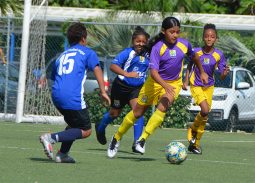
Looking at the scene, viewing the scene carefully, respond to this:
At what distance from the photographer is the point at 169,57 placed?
1334 centimetres

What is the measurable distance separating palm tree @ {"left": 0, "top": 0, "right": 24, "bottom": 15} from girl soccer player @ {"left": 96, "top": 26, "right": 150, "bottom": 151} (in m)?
9.95

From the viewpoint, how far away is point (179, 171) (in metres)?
11.5

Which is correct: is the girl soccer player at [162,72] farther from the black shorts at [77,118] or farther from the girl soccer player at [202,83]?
the girl soccer player at [202,83]

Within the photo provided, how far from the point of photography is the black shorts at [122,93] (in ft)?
49.3

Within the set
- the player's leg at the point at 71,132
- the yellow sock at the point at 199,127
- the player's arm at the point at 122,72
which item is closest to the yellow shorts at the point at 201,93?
the yellow sock at the point at 199,127

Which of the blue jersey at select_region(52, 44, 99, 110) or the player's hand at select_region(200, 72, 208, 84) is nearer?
the blue jersey at select_region(52, 44, 99, 110)

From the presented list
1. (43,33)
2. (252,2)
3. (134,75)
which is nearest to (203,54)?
(134,75)

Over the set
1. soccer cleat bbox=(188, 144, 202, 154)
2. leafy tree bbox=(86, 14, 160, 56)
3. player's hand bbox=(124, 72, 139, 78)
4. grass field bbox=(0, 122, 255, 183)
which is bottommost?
grass field bbox=(0, 122, 255, 183)

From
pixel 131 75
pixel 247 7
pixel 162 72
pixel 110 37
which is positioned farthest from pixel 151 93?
pixel 247 7

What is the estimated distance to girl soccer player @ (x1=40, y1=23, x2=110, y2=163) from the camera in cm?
1196

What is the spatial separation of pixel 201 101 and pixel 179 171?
12.6 ft

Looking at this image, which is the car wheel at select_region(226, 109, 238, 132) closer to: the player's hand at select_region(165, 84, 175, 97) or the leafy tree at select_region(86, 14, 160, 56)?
the leafy tree at select_region(86, 14, 160, 56)

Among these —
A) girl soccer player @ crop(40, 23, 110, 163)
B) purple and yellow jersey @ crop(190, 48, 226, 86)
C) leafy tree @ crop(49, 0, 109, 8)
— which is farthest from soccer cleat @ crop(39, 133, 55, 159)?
leafy tree @ crop(49, 0, 109, 8)

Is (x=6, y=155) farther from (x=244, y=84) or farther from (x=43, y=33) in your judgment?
(x=244, y=84)
